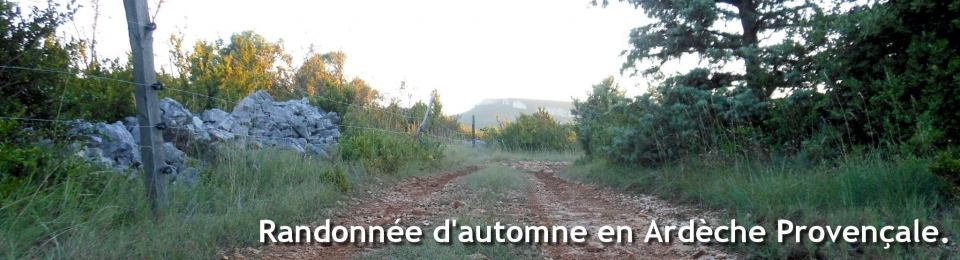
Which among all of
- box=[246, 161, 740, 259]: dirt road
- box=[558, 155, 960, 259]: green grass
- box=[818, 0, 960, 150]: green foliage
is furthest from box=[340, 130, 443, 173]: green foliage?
box=[818, 0, 960, 150]: green foliage

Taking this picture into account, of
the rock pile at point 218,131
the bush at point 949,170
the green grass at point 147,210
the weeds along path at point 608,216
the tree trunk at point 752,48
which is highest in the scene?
the tree trunk at point 752,48

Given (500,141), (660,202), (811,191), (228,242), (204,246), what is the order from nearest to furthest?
(204,246)
(228,242)
(811,191)
(660,202)
(500,141)

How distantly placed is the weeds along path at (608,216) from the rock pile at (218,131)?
3.75 meters

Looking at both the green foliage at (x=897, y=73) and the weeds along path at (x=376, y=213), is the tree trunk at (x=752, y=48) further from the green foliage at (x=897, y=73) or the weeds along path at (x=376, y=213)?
the weeds along path at (x=376, y=213)

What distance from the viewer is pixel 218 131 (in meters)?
7.30

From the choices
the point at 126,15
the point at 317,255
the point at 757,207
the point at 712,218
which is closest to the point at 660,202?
the point at 712,218

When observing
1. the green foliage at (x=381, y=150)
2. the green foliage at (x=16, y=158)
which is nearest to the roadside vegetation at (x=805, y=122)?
the green foliage at (x=381, y=150)

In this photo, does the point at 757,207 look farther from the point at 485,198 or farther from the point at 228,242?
the point at 228,242

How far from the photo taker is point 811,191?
491 cm

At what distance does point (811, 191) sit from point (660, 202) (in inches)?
78.4

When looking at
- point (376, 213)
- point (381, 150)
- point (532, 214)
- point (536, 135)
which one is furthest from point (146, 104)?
point (536, 135)

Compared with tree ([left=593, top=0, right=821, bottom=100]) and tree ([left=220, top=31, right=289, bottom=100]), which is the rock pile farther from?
tree ([left=593, top=0, right=821, bottom=100])

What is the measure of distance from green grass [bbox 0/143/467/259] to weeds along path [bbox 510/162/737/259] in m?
2.41

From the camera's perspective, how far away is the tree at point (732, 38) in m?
7.59
